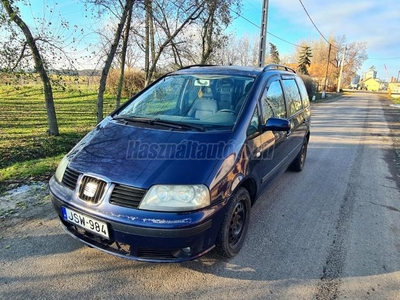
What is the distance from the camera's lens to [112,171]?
2189 mm

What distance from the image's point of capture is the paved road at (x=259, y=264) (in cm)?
224

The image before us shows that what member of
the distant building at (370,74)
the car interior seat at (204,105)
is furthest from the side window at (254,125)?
the distant building at (370,74)

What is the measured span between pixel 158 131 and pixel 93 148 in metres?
0.61

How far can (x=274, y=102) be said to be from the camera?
349 centimetres

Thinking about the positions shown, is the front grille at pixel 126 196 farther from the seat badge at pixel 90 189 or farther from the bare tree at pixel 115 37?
the bare tree at pixel 115 37

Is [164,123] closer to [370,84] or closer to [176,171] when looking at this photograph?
[176,171]

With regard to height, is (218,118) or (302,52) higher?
(302,52)

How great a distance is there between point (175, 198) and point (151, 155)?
0.45 meters

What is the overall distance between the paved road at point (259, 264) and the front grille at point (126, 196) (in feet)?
2.38

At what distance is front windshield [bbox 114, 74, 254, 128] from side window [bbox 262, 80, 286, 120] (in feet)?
0.90

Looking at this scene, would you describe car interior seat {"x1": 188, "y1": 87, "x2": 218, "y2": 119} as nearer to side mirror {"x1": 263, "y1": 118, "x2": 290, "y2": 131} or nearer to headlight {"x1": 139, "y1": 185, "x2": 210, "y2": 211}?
side mirror {"x1": 263, "y1": 118, "x2": 290, "y2": 131}

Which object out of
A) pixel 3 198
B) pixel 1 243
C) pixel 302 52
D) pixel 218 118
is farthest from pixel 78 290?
pixel 302 52

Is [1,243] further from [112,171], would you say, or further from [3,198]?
[112,171]

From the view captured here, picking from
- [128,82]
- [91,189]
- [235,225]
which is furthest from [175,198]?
[128,82]
